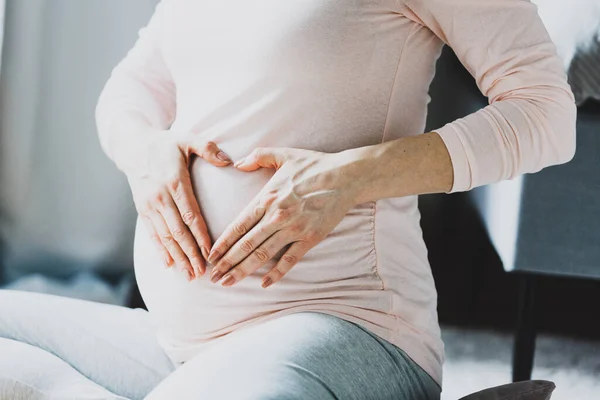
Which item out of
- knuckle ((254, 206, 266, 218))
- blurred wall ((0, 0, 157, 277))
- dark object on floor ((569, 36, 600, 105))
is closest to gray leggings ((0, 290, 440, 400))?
knuckle ((254, 206, 266, 218))

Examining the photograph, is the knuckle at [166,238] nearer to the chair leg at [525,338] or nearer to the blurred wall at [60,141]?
the chair leg at [525,338]

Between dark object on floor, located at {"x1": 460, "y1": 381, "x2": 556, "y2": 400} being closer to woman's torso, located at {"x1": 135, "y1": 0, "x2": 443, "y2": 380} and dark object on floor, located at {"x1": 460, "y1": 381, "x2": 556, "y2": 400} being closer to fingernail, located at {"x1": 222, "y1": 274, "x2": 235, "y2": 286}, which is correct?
woman's torso, located at {"x1": 135, "y1": 0, "x2": 443, "y2": 380}

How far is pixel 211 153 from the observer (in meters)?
0.87

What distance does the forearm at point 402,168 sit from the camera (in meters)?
0.82

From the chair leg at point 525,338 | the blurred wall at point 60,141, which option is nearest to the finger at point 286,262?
the chair leg at point 525,338

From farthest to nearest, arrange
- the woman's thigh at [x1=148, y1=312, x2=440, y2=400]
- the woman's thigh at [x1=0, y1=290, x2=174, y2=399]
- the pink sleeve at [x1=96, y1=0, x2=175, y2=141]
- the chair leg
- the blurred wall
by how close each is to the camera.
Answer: the blurred wall → the chair leg → the pink sleeve at [x1=96, y1=0, x2=175, y2=141] → the woman's thigh at [x1=0, y1=290, x2=174, y2=399] → the woman's thigh at [x1=148, y1=312, x2=440, y2=400]

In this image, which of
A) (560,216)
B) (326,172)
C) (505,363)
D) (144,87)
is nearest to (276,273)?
(326,172)

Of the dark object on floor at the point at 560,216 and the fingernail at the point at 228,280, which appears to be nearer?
the fingernail at the point at 228,280

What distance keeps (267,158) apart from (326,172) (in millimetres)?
64

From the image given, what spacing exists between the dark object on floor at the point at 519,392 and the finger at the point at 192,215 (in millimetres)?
308

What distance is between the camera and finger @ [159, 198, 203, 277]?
0.86 m

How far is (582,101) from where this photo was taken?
4.19 ft

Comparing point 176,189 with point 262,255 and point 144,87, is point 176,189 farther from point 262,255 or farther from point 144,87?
point 144,87

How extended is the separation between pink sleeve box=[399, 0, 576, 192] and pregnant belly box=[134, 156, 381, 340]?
12cm
